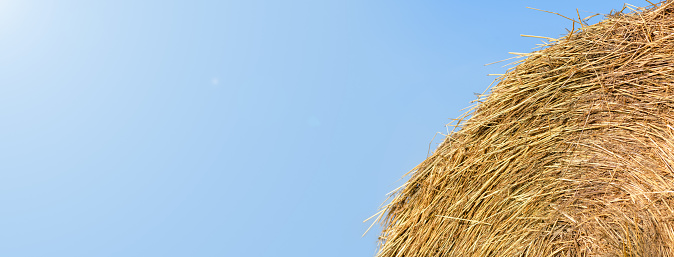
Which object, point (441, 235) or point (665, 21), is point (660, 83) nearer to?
point (665, 21)

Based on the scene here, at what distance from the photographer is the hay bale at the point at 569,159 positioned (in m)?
2.11

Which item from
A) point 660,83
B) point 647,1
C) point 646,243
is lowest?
point 646,243

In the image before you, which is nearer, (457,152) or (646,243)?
(646,243)

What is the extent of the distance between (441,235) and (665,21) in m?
1.23

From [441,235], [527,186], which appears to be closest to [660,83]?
[527,186]

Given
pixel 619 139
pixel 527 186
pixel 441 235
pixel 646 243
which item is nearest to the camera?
pixel 646 243

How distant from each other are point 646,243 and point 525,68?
877 millimetres

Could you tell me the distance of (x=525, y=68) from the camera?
2561 millimetres

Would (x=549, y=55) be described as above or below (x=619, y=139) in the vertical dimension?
above

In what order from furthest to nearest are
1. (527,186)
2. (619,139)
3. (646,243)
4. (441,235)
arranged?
1. (441,235)
2. (527,186)
3. (619,139)
4. (646,243)

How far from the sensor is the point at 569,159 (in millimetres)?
2324

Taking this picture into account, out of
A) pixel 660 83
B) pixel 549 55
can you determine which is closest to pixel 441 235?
pixel 549 55

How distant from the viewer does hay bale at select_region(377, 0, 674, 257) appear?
211 centimetres

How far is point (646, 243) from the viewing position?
6.82 feet
